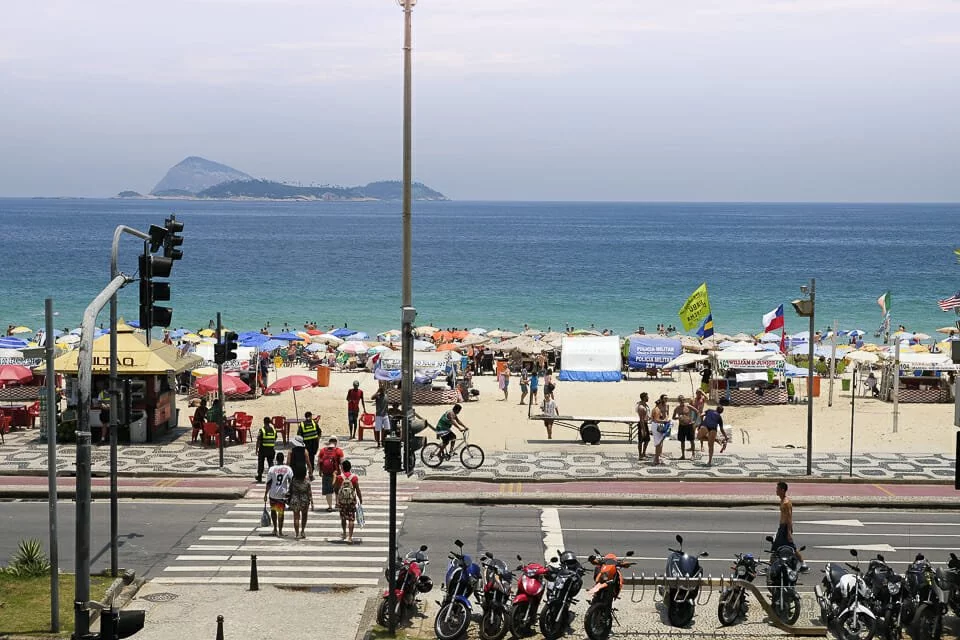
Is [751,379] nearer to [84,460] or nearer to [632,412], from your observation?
[632,412]

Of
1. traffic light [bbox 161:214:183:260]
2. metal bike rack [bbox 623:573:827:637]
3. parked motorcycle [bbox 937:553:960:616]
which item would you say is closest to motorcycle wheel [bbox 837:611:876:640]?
metal bike rack [bbox 623:573:827:637]

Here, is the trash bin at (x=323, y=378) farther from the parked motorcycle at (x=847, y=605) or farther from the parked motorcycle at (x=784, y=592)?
the parked motorcycle at (x=847, y=605)

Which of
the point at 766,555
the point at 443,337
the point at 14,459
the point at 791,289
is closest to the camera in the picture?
the point at 766,555

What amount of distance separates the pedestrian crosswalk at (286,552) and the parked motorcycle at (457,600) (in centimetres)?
292

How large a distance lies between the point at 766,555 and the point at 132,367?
17693 millimetres

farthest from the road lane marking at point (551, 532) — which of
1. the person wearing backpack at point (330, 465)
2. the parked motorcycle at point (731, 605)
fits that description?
the parked motorcycle at point (731, 605)

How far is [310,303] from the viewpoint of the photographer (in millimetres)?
103000

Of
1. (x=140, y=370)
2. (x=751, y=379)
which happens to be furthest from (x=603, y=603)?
(x=751, y=379)

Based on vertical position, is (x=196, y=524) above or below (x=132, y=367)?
below

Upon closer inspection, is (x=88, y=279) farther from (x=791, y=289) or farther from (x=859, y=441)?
(x=859, y=441)

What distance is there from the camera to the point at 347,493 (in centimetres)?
1998

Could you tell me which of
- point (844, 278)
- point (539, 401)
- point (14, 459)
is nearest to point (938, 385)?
point (539, 401)

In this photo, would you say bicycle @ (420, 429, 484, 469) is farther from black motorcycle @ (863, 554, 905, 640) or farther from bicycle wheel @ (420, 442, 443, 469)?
black motorcycle @ (863, 554, 905, 640)

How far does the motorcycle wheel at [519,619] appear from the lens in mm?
15000
